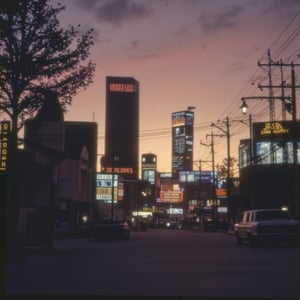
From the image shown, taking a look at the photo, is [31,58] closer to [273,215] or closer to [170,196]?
[273,215]

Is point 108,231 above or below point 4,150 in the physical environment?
below

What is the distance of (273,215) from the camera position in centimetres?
3203

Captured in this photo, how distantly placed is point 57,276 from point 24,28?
1352 centimetres

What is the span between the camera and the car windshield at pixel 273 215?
105ft

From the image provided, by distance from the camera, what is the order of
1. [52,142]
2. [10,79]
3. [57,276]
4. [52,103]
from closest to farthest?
[57,276] → [10,79] → [52,103] → [52,142]

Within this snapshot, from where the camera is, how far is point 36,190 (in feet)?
124

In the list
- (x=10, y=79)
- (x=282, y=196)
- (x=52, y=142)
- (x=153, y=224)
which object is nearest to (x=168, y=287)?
(x=10, y=79)

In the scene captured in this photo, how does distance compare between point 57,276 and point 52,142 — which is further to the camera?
point 52,142

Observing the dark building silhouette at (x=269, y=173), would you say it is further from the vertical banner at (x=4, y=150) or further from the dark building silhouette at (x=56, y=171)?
the vertical banner at (x=4, y=150)

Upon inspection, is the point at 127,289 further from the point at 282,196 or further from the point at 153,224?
the point at 153,224

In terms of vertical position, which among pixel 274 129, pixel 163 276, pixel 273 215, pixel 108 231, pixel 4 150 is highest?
pixel 274 129

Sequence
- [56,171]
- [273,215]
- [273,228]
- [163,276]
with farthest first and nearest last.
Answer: [56,171], [273,215], [273,228], [163,276]

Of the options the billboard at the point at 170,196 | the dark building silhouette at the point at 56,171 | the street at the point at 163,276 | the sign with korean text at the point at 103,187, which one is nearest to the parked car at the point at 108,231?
the dark building silhouette at the point at 56,171

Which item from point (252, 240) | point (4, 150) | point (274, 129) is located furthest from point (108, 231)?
point (274, 129)
